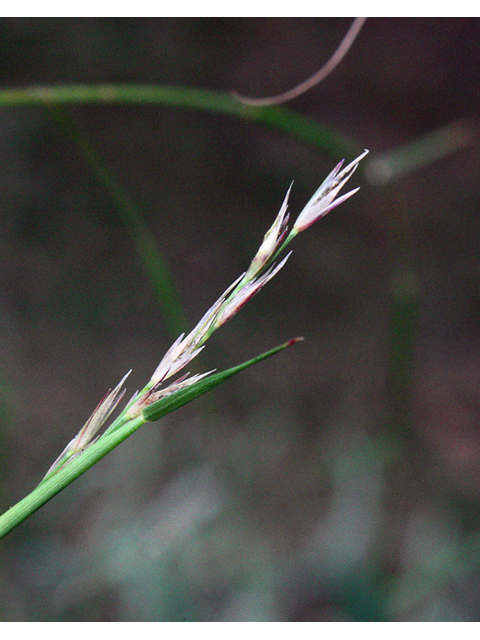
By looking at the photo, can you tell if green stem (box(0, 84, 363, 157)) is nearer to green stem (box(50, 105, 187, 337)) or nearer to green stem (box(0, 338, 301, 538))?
green stem (box(50, 105, 187, 337))

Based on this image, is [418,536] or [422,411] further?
[422,411]

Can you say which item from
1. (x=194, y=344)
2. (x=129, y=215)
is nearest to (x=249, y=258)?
(x=129, y=215)

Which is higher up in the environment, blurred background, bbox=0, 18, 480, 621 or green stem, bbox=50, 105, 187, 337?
blurred background, bbox=0, 18, 480, 621

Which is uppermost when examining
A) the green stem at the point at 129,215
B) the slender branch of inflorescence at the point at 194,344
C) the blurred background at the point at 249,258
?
the blurred background at the point at 249,258

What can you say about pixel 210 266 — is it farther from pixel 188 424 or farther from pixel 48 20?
pixel 48 20

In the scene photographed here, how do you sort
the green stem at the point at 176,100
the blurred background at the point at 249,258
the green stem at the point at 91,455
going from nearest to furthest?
Result: the green stem at the point at 91,455 → the green stem at the point at 176,100 → the blurred background at the point at 249,258

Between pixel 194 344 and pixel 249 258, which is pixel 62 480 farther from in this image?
pixel 249 258

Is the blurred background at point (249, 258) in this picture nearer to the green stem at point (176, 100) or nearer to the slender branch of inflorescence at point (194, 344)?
the green stem at point (176, 100)

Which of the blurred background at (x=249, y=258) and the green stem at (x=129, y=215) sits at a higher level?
the blurred background at (x=249, y=258)

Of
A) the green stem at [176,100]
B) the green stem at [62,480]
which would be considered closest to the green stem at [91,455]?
the green stem at [62,480]

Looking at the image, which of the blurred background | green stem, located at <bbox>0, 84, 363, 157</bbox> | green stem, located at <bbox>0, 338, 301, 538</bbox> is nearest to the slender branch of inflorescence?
green stem, located at <bbox>0, 338, 301, 538</bbox>

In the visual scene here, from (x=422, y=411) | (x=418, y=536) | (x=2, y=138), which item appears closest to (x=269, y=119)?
(x=418, y=536)
